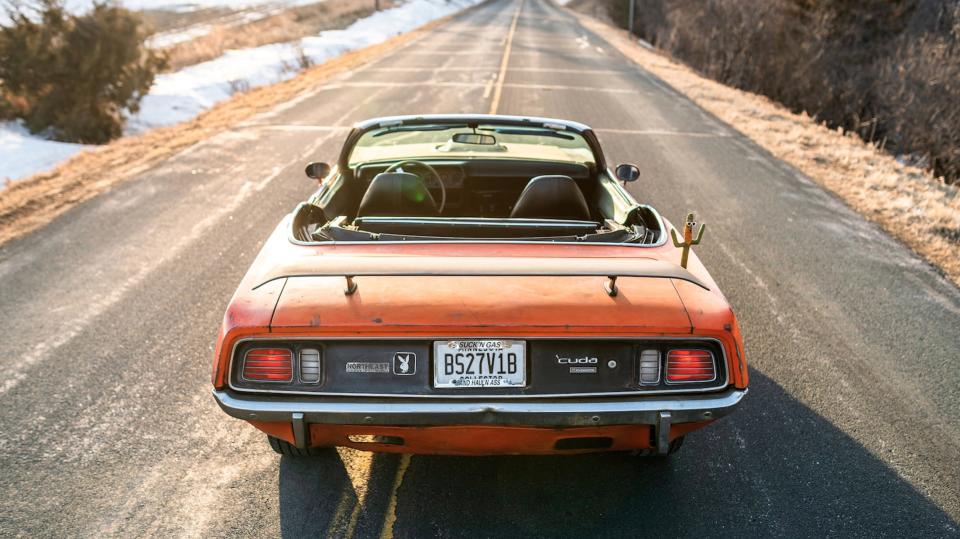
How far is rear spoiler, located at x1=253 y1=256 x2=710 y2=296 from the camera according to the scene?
269cm

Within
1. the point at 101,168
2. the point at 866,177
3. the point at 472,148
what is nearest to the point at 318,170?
the point at 472,148

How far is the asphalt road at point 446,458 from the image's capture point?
2.87 metres

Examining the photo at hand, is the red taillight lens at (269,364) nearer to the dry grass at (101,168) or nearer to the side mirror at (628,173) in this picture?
the side mirror at (628,173)

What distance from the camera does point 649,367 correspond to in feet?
8.35

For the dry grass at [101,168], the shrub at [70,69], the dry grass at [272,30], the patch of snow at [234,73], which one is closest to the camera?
the dry grass at [101,168]

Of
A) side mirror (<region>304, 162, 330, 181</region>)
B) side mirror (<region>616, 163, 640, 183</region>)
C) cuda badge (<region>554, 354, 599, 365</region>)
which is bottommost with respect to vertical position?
cuda badge (<region>554, 354, 599, 365</region>)

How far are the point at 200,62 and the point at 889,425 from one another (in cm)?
2540

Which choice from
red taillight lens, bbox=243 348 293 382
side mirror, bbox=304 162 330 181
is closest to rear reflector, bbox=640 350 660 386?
red taillight lens, bbox=243 348 293 382

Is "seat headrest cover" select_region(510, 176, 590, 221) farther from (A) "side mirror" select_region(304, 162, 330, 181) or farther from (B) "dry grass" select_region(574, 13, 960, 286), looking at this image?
(B) "dry grass" select_region(574, 13, 960, 286)

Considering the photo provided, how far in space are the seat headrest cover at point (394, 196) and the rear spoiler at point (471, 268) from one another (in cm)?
69

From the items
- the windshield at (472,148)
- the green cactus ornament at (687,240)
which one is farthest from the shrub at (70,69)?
the green cactus ornament at (687,240)

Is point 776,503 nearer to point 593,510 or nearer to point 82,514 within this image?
point 593,510

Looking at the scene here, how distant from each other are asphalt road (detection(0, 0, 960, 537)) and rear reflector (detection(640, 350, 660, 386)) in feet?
2.32

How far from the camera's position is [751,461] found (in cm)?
326
